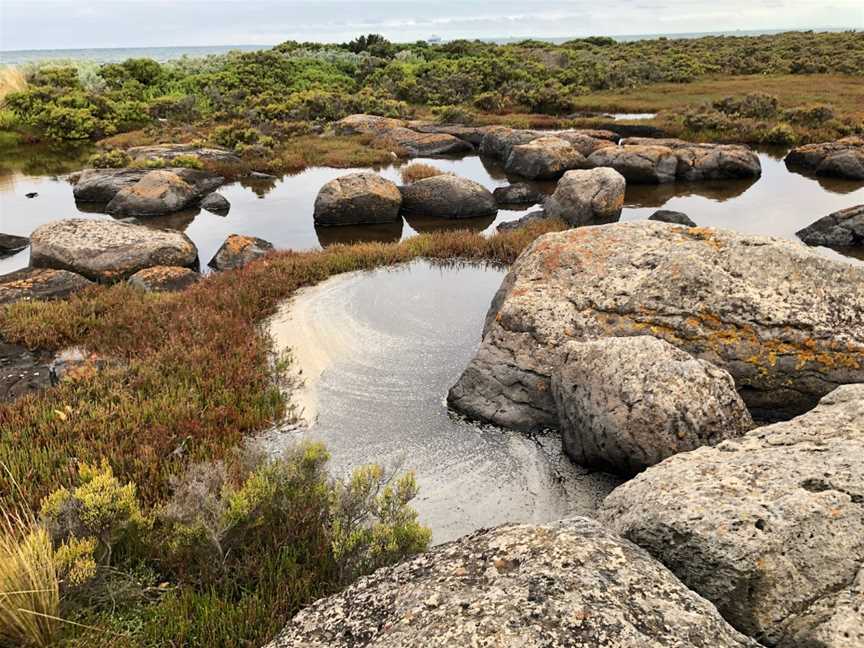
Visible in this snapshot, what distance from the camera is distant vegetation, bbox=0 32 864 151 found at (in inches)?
1658

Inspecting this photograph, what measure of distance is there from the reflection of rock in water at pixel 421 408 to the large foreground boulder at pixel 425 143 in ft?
80.3

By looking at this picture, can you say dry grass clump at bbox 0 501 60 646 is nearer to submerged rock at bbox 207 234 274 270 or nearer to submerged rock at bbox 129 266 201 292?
submerged rock at bbox 129 266 201 292

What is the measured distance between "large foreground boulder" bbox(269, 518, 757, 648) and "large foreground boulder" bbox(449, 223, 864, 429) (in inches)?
186

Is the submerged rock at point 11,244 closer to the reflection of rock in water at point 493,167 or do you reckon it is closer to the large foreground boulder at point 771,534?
the reflection of rock in water at point 493,167

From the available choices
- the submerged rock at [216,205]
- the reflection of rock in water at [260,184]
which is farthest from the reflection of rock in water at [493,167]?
the submerged rock at [216,205]

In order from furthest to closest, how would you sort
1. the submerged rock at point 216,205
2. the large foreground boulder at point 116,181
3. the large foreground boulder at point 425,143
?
the large foreground boulder at point 425,143 < the large foreground boulder at point 116,181 < the submerged rock at point 216,205

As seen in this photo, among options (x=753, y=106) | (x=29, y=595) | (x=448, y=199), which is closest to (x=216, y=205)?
(x=448, y=199)

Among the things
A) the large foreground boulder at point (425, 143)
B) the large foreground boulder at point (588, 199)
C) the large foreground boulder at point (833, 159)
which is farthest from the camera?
the large foreground boulder at point (425, 143)

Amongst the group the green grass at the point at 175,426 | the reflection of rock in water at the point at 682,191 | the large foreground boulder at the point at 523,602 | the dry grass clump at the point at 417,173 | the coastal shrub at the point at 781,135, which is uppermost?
the coastal shrub at the point at 781,135

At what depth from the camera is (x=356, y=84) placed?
68.6 metres

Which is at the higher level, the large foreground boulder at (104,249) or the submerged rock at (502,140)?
the submerged rock at (502,140)

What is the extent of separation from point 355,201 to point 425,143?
17345mm

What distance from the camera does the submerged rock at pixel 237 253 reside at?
1733 cm

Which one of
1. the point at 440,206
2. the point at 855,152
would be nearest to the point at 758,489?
the point at 440,206
